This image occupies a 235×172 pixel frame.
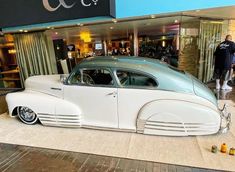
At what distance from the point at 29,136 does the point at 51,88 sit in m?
0.96

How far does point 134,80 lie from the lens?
321cm

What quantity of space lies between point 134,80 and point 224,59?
3744 millimetres

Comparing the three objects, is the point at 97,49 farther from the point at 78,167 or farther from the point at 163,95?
the point at 78,167

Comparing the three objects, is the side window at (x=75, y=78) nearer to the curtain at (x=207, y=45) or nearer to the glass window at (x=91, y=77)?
the glass window at (x=91, y=77)

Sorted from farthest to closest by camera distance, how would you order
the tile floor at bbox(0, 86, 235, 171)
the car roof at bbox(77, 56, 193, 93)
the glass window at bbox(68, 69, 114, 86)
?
the glass window at bbox(68, 69, 114, 86)
the car roof at bbox(77, 56, 193, 93)
the tile floor at bbox(0, 86, 235, 171)

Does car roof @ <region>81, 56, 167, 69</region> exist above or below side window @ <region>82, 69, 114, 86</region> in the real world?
above

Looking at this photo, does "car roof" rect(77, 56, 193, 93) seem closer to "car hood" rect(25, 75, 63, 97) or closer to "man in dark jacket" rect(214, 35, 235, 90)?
"car hood" rect(25, 75, 63, 97)

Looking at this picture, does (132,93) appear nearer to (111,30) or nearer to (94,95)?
(94,95)

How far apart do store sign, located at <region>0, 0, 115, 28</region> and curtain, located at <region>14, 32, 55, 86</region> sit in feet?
4.12

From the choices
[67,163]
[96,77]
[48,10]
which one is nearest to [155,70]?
[96,77]

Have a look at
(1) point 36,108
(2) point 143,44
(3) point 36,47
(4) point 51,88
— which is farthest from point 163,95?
(3) point 36,47

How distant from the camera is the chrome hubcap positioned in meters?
3.80

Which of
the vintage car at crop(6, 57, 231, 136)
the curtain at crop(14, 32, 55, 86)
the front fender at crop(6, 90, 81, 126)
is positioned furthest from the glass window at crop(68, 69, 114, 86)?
the curtain at crop(14, 32, 55, 86)

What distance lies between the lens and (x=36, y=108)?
3.61 meters
